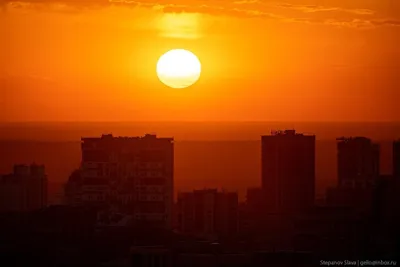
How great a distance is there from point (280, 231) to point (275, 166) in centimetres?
443

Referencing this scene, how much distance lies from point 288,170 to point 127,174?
9.67ft

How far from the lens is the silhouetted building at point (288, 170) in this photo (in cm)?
1692

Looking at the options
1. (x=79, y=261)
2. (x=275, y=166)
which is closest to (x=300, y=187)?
(x=275, y=166)

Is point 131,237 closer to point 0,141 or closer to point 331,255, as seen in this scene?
point 331,255

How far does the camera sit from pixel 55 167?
75.4 ft

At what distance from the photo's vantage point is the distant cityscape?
37.7 feet

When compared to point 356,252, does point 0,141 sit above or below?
above

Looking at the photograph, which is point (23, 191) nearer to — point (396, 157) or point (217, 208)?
point (217, 208)

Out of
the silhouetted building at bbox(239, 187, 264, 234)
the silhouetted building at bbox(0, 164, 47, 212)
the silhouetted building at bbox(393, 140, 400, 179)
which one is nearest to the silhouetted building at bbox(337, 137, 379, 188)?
the silhouetted building at bbox(393, 140, 400, 179)

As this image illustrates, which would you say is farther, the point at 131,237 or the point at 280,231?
the point at 280,231

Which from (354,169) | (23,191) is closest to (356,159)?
(354,169)

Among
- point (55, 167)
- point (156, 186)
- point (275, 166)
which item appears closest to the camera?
point (156, 186)

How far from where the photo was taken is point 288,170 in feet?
58.9

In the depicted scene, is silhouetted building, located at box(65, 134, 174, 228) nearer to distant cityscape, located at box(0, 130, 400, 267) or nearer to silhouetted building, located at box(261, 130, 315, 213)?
distant cityscape, located at box(0, 130, 400, 267)
